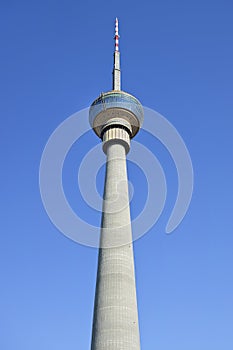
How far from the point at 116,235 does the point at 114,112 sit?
19.3 m

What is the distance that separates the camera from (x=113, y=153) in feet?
170

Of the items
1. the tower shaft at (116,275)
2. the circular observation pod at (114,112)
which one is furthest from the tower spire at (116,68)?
the tower shaft at (116,275)

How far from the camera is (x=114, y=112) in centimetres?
5672

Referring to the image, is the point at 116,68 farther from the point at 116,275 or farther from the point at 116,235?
the point at 116,275

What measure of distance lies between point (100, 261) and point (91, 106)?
2435 cm

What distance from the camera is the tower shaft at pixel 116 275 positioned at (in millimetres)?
36625

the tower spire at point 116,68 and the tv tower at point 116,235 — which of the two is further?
the tower spire at point 116,68

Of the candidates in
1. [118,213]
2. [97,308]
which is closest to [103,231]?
[118,213]

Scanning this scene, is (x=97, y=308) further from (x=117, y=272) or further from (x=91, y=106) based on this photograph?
(x=91, y=106)

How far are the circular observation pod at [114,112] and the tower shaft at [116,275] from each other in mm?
6122

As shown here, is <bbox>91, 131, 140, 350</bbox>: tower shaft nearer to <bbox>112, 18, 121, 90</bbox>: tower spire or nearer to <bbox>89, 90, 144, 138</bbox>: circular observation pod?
<bbox>89, 90, 144, 138</bbox>: circular observation pod

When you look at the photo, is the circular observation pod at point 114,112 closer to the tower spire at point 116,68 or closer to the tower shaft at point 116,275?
the tower spire at point 116,68

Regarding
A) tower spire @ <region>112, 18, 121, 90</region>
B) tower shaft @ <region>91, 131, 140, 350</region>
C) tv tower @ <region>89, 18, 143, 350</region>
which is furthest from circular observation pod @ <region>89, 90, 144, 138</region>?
tower shaft @ <region>91, 131, 140, 350</region>

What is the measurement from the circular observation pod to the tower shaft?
6122 mm
